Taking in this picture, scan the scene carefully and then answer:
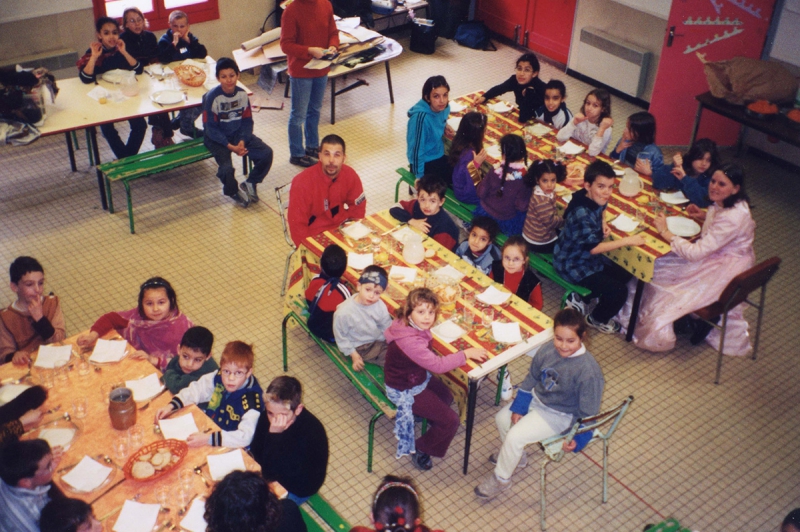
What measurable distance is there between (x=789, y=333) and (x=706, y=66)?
3022 mm

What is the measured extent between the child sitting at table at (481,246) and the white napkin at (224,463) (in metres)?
2.41

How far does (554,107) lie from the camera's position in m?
7.48

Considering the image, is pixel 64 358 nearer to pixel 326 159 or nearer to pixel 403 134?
pixel 326 159

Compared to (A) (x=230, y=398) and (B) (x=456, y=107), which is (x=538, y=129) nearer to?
(B) (x=456, y=107)

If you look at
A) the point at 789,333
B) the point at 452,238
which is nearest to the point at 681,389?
the point at 789,333

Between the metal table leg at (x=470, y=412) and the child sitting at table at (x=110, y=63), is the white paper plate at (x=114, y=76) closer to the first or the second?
the child sitting at table at (x=110, y=63)

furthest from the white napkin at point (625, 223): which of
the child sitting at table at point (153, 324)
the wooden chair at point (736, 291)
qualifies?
the child sitting at table at point (153, 324)

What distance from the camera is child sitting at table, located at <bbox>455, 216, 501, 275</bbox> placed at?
575 cm

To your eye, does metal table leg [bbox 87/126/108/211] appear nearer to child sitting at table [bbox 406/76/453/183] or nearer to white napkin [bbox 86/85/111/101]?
white napkin [bbox 86/85/111/101]

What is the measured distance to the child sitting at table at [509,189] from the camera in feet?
20.6

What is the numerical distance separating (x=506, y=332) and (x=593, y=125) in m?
2.96

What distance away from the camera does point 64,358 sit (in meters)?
4.60

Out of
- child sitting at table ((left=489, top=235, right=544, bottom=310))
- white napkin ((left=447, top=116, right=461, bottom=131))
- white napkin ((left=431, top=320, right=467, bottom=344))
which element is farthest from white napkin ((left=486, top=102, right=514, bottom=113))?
white napkin ((left=431, top=320, right=467, bottom=344))

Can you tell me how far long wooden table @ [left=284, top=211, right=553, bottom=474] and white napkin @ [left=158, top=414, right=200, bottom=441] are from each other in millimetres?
1503
